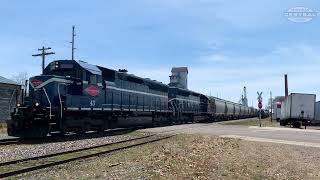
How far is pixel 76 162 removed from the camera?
13289mm

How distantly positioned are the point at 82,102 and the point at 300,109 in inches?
1236

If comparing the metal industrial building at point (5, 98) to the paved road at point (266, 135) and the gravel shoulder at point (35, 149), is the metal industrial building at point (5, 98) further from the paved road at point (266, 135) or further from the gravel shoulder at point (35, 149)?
the gravel shoulder at point (35, 149)

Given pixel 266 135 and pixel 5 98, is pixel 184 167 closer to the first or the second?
pixel 266 135

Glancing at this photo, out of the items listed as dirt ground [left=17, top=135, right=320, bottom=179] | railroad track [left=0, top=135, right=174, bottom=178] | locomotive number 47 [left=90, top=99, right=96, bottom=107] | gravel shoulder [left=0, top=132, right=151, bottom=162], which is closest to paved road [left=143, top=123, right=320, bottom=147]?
locomotive number 47 [left=90, top=99, right=96, bottom=107]

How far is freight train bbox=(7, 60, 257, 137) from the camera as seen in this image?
21.2m

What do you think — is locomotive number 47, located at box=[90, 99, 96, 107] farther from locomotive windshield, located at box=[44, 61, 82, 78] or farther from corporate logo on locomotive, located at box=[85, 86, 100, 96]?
locomotive windshield, located at box=[44, 61, 82, 78]

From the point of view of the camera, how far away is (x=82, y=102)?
78.7 ft

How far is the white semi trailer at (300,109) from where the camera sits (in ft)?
159

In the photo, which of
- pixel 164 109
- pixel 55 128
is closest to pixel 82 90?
pixel 55 128

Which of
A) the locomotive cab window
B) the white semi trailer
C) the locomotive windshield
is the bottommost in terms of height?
the white semi trailer

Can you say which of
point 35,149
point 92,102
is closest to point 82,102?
point 92,102

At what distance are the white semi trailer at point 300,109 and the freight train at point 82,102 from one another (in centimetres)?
1836

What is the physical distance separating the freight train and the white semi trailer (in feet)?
60.2

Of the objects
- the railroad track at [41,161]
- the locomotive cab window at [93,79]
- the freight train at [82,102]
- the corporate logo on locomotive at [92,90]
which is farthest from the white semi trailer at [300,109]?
the railroad track at [41,161]
